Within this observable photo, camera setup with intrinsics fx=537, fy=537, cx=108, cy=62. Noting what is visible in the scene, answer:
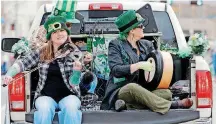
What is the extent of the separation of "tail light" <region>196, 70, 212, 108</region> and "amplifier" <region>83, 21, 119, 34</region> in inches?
58.3

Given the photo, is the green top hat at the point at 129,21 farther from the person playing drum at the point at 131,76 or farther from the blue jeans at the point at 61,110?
the blue jeans at the point at 61,110

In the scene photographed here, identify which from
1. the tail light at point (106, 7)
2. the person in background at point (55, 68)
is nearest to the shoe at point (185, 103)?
the person in background at point (55, 68)

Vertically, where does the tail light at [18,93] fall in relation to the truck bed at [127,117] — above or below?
above

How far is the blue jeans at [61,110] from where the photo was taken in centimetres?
432

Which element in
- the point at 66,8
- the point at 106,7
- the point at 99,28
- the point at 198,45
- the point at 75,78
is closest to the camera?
the point at 75,78

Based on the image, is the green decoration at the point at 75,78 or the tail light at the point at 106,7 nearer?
the green decoration at the point at 75,78

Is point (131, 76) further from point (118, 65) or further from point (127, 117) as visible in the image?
point (127, 117)

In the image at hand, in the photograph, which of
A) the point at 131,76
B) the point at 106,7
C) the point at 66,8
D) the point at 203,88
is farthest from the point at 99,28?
the point at 203,88

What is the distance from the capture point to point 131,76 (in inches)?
188

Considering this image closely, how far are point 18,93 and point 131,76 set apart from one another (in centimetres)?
100

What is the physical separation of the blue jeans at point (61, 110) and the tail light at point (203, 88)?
1.04 metres

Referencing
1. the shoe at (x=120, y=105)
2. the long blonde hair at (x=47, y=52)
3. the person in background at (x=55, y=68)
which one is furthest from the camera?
the long blonde hair at (x=47, y=52)

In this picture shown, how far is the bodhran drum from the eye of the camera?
177 inches

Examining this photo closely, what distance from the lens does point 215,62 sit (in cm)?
1886
